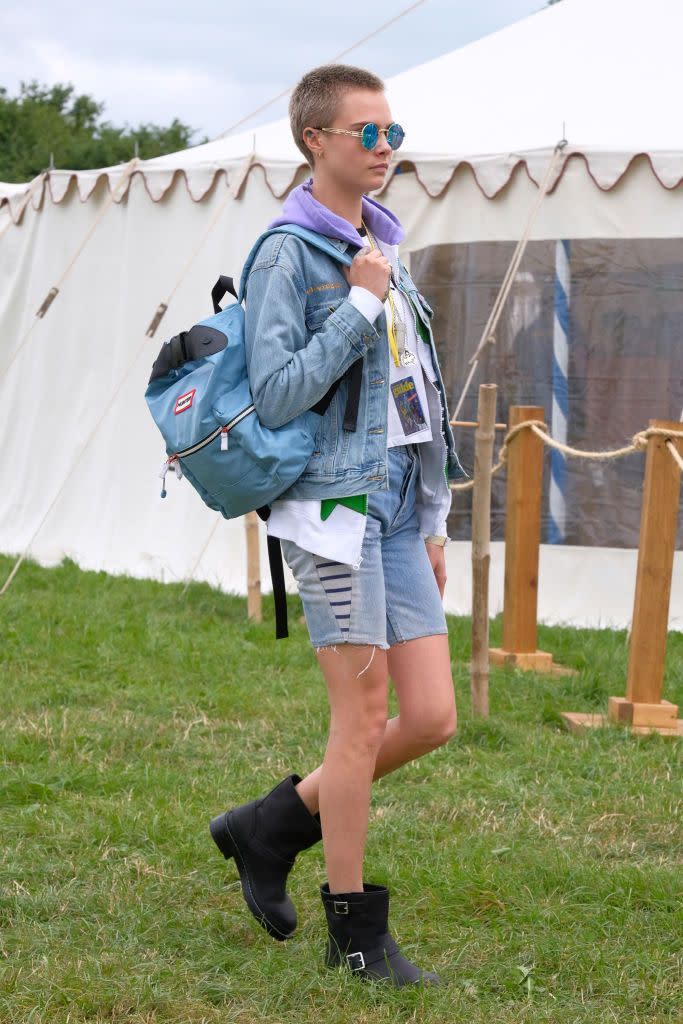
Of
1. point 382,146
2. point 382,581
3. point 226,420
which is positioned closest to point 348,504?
point 382,581

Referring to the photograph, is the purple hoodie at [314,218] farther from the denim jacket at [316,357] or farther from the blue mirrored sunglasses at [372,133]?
the blue mirrored sunglasses at [372,133]

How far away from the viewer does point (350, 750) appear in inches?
107

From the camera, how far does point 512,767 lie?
176 inches

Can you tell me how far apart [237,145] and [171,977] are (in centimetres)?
605

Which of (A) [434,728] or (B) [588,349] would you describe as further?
(B) [588,349]

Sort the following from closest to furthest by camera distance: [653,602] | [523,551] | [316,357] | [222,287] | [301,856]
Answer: [316,357], [222,287], [301,856], [653,602], [523,551]

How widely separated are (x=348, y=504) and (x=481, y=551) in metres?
2.50

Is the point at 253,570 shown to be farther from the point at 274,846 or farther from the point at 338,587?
the point at 338,587

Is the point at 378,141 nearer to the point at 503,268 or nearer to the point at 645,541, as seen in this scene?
the point at 645,541


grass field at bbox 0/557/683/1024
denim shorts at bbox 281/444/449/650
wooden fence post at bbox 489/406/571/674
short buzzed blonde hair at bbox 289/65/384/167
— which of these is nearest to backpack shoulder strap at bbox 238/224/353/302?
short buzzed blonde hair at bbox 289/65/384/167

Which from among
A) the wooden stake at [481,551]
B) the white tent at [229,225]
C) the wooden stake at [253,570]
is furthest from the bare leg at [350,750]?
the white tent at [229,225]

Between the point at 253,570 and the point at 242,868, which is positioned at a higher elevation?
the point at 253,570

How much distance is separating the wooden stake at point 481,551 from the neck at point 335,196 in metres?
2.34

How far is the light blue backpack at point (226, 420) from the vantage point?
2.62 m
